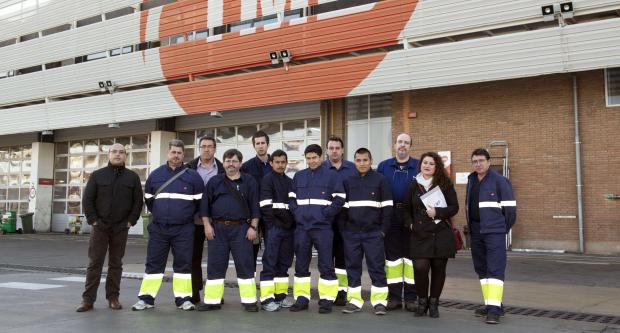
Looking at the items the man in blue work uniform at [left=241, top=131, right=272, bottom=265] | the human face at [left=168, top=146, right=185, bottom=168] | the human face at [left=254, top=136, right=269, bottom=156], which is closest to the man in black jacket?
the human face at [left=168, top=146, right=185, bottom=168]

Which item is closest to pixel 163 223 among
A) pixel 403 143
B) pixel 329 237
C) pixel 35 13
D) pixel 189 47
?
pixel 329 237

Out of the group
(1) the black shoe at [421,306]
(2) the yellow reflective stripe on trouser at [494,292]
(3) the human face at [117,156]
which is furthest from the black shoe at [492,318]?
(3) the human face at [117,156]

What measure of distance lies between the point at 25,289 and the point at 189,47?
1530cm

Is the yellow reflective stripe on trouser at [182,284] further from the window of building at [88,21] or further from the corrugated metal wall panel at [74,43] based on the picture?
the window of building at [88,21]

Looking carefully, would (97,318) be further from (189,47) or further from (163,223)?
(189,47)

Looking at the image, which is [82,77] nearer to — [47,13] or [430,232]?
[47,13]

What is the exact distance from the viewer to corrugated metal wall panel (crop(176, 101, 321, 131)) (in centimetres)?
2141

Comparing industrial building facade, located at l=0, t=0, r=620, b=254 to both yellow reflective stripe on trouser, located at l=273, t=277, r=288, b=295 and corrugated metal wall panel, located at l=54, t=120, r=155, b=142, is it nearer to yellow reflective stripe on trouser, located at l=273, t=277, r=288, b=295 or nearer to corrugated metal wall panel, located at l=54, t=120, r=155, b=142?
corrugated metal wall panel, located at l=54, t=120, r=155, b=142

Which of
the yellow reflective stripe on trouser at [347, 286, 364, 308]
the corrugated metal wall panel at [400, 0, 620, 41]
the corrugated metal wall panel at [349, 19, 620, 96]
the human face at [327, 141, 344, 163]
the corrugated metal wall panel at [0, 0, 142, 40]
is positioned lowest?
the yellow reflective stripe on trouser at [347, 286, 364, 308]

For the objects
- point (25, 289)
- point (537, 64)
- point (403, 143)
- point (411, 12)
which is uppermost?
point (411, 12)

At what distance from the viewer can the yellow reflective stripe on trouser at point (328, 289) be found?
6.61m

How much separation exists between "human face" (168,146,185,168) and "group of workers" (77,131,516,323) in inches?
0.5

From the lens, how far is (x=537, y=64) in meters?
15.4

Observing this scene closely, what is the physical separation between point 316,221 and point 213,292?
1.45m
